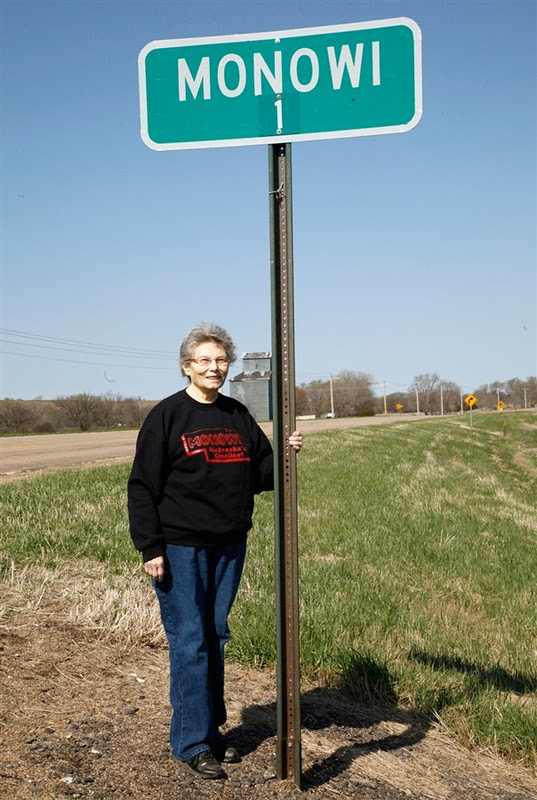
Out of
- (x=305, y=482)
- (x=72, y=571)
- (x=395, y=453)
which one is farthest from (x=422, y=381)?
(x=72, y=571)

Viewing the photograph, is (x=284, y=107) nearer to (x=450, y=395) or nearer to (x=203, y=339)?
(x=203, y=339)

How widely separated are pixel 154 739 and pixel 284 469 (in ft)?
4.50

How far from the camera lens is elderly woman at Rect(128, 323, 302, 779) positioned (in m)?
3.60

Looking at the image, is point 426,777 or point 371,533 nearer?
point 426,777

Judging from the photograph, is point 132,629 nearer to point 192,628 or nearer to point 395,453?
point 192,628

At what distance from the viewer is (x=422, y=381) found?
6678 inches

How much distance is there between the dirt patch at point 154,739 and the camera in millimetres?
3400

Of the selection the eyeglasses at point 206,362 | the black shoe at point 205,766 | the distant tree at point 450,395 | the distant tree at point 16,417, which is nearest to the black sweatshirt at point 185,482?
the eyeglasses at point 206,362

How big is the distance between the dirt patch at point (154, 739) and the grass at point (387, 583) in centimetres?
26

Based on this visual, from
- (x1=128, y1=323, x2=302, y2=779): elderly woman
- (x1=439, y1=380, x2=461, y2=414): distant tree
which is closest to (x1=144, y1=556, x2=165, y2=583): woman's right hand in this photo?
(x1=128, y1=323, x2=302, y2=779): elderly woman

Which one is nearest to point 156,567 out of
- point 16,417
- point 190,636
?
point 190,636

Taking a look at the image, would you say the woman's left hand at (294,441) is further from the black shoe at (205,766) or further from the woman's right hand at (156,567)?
the black shoe at (205,766)

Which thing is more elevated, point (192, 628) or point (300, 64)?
point (300, 64)

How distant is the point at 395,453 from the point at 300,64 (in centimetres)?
2816
